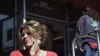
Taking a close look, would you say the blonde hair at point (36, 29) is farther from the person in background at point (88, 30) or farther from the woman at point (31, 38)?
the person in background at point (88, 30)

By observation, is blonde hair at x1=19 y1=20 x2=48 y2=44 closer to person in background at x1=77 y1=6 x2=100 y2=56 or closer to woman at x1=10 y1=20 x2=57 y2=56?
woman at x1=10 y1=20 x2=57 y2=56

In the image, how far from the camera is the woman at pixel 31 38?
304 cm

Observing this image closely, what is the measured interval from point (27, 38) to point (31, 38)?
5cm

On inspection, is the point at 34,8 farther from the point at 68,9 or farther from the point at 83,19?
the point at 83,19

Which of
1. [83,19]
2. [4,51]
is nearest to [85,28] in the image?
[83,19]

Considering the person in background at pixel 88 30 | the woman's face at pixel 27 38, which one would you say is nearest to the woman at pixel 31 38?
the woman's face at pixel 27 38

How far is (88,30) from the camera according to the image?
17.2 feet

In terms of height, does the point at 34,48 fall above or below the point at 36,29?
below

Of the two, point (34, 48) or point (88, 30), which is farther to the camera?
point (88, 30)

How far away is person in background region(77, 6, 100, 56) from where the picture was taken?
4896mm

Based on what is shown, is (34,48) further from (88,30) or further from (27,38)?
(88,30)

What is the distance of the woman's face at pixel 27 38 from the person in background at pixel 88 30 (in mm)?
1732

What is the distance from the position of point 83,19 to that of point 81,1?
369 cm

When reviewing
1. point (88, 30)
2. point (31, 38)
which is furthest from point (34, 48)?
point (88, 30)
